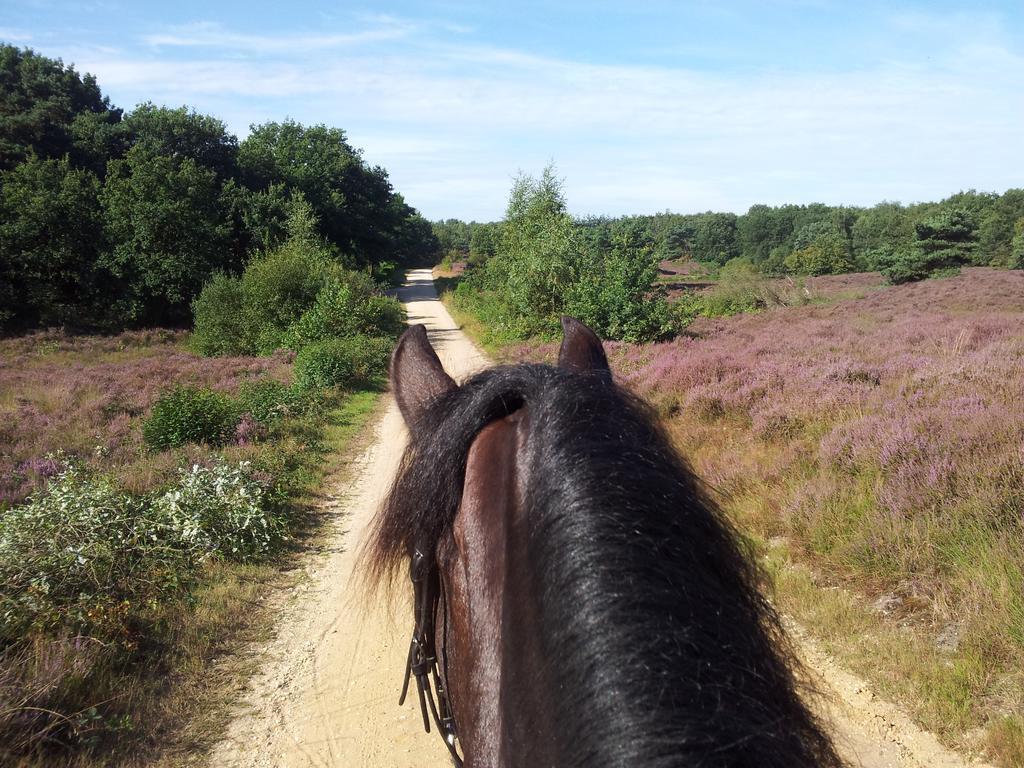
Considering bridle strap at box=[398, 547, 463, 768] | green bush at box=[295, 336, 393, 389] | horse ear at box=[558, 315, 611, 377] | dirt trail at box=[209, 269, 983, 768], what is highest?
horse ear at box=[558, 315, 611, 377]

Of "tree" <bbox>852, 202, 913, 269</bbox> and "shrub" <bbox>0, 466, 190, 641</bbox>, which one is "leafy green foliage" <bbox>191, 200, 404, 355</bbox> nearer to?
"shrub" <bbox>0, 466, 190, 641</bbox>

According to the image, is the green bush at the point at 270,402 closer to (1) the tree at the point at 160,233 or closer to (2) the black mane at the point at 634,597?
(2) the black mane at the point at 634,597

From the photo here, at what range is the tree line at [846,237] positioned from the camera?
34.8 meters

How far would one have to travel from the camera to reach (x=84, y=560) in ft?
15.2

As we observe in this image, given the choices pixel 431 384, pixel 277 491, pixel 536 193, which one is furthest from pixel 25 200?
pixel 431 384

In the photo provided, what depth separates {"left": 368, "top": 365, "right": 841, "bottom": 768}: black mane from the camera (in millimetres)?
921

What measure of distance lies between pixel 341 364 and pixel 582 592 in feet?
47.3

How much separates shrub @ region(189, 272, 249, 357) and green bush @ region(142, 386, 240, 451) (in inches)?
483

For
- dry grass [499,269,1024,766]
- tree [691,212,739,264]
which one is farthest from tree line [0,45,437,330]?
tree [691,212,739,264]

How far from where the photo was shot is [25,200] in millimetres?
25625

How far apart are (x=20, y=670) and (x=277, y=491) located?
142 inches

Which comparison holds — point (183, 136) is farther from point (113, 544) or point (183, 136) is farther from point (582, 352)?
point (582, 352)

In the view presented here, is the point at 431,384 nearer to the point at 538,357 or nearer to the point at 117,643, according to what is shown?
the point at 117,643

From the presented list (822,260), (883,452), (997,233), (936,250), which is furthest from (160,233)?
(997,233)
